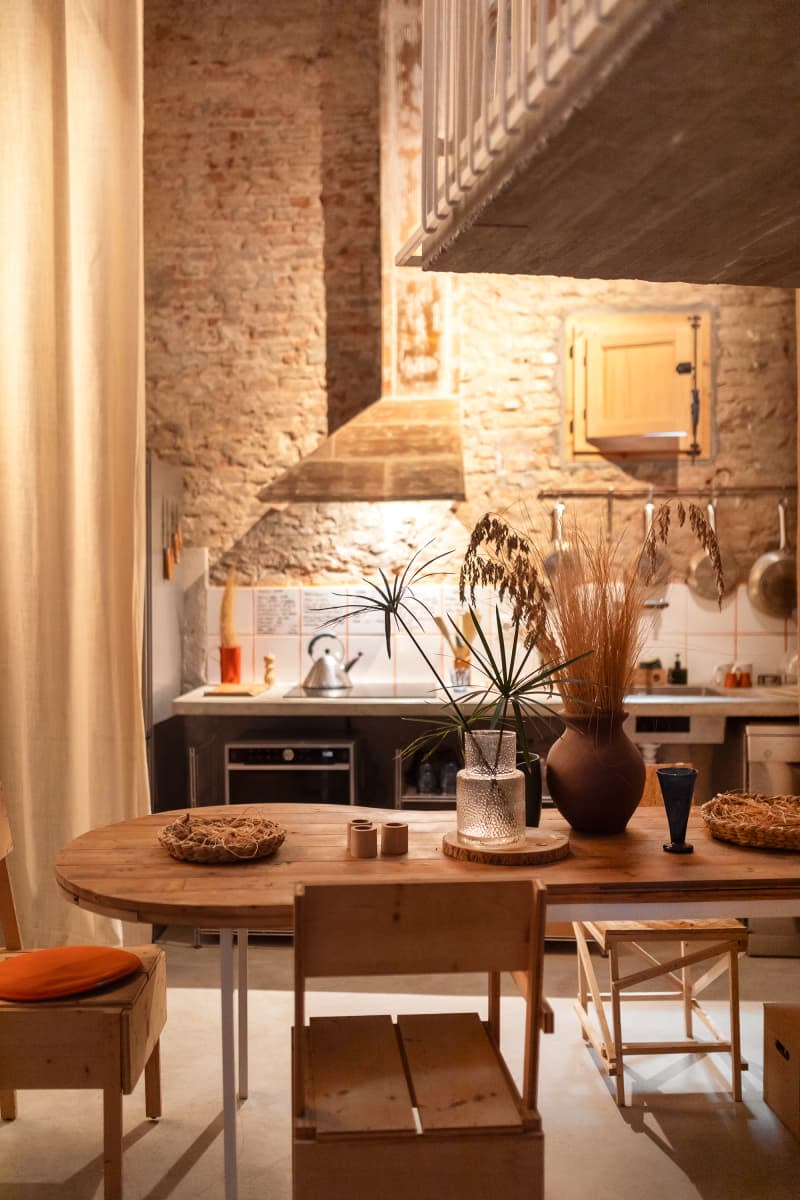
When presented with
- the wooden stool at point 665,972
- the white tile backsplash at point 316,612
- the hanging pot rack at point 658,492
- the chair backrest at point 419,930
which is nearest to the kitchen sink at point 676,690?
the hanging pot rack at point 658,492

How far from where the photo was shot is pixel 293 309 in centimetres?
530

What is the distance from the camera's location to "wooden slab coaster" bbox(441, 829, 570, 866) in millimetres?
2365

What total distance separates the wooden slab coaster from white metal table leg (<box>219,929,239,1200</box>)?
521 mm

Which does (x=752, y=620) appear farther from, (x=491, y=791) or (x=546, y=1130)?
(x=491, y=791)

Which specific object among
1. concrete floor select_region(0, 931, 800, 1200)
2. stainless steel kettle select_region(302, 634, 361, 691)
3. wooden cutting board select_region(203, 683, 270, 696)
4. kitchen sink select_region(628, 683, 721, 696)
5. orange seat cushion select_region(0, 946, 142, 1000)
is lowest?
concrete floor select_region(0, 931, 800, 1200)

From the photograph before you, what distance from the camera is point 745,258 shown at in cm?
268

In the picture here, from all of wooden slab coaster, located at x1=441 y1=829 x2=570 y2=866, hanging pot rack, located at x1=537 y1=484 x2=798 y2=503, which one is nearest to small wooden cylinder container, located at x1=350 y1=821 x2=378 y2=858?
wooden slab coaster, located at x1=441 y1=829 x2=570 y2=866

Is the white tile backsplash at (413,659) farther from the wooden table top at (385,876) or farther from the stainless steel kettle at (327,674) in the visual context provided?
the wooden table top at (385,876)

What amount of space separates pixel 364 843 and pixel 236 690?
236 centimetres

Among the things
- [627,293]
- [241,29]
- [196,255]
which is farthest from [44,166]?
[627,293]

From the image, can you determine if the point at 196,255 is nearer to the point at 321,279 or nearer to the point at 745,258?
the point at 321,279

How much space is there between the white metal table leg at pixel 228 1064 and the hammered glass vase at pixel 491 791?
569 mm

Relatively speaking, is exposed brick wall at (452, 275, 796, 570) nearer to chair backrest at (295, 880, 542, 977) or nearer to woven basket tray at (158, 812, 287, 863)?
woven basket tray at (158, 812, 287, 863)

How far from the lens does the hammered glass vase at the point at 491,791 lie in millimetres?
2375
